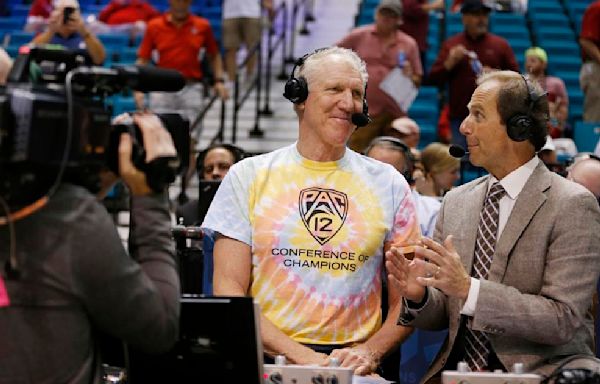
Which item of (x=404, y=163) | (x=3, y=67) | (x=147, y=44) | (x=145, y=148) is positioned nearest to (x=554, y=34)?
(x=147, y=44)

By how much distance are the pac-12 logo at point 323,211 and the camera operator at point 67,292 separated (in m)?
1.18

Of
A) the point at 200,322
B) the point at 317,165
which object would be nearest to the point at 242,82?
the point at 317,165

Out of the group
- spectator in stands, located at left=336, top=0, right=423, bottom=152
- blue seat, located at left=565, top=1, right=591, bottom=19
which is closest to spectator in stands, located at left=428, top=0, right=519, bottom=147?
spectator in stands, located at left=336, top=0, right=423, bottom=152

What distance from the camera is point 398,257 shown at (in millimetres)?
3500

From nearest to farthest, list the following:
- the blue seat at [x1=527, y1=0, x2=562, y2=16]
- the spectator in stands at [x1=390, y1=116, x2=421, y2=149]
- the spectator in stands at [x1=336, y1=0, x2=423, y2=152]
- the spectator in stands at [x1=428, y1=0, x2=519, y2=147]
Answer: the spectator in stands at [x1=390, y1=116, x2=421, y2=149] < the spectator in stands at [x1=336, y1=0, x2=423, y2=152] < the spectator in stands at [x1=428, y1=0, x2=519, y2=147] < the blue seat at [x1=527, y1=0, x2=562, y2=16]

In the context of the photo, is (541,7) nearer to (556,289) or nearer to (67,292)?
(556,289)

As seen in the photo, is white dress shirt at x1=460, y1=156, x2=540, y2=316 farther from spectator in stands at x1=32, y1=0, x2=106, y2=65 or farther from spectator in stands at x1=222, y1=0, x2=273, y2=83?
spectator in stands at x1=222, y1=0, x2=273, y2=83

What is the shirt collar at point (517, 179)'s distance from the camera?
3722 millimetres

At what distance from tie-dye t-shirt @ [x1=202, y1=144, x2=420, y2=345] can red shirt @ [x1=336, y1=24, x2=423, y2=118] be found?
4.43 metres

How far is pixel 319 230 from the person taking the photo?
372cm

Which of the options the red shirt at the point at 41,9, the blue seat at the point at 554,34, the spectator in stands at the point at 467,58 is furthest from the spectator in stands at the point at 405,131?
the red shirt at the point at 41,9

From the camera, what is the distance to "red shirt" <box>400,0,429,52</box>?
32.2 feet

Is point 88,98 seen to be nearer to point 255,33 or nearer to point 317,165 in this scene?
point 317,165

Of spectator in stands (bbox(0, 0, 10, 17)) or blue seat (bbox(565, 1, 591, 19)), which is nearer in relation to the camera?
blue seat (bbox(565, 1, 591, 19))
